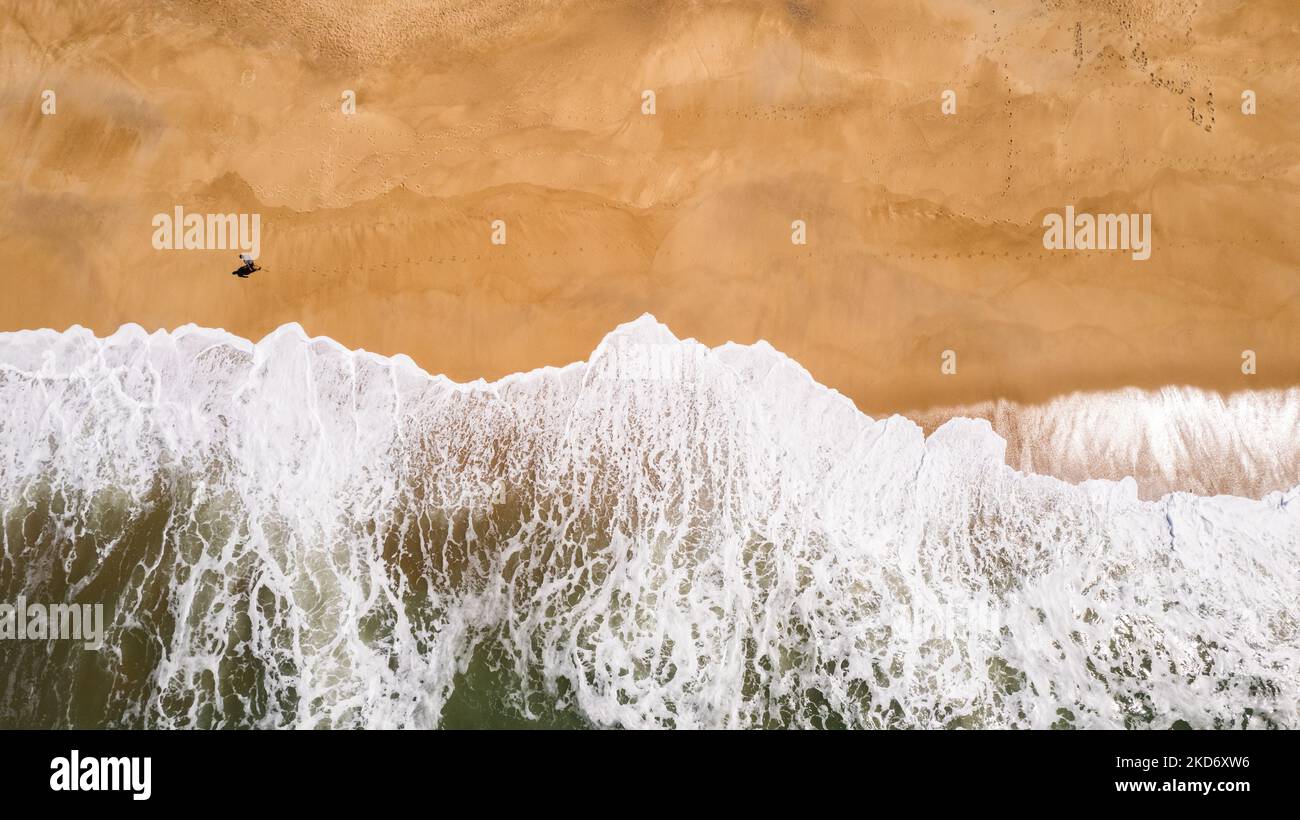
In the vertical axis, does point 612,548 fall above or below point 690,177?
below

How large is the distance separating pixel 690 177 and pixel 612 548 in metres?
2.65

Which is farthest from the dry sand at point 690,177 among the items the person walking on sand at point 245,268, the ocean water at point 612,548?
the ocean water at point 612,548

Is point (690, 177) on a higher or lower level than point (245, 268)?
higher

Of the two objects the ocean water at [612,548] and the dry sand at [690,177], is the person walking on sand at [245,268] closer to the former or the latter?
the dry sand at [690,177]

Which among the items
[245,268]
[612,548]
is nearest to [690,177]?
[612,548]

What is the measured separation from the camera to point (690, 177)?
5285 millimetres

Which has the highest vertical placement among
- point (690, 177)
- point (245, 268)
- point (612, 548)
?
point (690, 177)

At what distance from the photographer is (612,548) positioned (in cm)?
503

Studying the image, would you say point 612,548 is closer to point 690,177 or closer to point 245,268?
point 690,177

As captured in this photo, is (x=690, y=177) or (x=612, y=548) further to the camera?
(x=690, y=177)

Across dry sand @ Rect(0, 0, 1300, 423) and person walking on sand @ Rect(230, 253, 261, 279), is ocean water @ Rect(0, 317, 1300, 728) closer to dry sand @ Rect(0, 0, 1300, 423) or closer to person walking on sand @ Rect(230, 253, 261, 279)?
dry sand @ Rect(0, 0, 1300, 423)

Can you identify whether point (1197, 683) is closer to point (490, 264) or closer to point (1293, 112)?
point (1293, 112)

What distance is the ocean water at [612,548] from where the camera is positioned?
4926 millimetres
